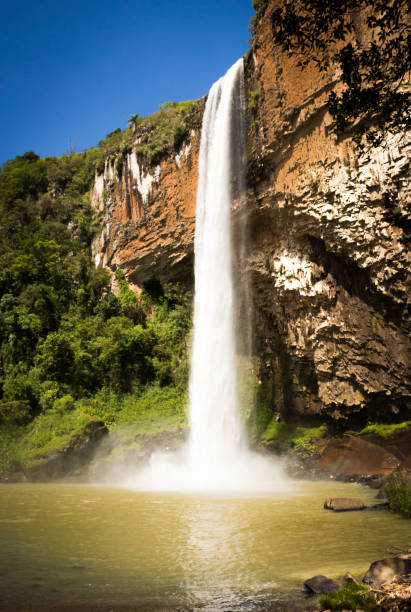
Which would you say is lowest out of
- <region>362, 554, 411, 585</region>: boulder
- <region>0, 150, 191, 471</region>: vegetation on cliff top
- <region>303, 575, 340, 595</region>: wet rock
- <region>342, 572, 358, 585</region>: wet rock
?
<region>303, 575, 340, 595</region>: wet rock

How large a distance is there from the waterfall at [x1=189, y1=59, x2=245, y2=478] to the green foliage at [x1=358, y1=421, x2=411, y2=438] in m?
4.94

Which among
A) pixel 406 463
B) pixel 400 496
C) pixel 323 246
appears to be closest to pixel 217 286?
pixel 323 246

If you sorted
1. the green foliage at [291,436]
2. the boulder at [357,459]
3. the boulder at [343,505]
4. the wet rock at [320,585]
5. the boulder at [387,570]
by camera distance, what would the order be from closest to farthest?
1. the boulder at [387,570]
2. the wet rock at [320,585]
3. the boulder at [343,505]
4. the boulder at [357,459]
5. the green foliage at [291,436]

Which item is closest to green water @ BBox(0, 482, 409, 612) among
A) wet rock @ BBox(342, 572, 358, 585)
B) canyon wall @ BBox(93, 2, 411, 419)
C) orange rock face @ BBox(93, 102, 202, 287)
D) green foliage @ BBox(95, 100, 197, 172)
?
wet rock @ BBox(342, 572, 358, 585)

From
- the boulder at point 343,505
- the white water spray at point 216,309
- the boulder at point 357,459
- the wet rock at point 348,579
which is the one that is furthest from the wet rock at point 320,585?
the white water spray at point 216,309

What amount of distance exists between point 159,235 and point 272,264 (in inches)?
288

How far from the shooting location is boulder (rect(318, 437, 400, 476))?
497 inches

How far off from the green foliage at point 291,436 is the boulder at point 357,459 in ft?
2.69

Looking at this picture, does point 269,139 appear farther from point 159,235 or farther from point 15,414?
point 15,414

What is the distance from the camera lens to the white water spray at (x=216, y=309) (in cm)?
1599

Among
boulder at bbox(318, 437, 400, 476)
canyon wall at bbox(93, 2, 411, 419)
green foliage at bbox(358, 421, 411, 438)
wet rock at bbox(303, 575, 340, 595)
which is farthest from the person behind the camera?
green foliage at bbox(358, 421, 411, 438)

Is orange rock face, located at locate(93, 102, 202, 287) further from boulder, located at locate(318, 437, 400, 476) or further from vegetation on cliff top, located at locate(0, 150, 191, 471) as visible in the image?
boulder, located at locate(318, 437, 400, 476)

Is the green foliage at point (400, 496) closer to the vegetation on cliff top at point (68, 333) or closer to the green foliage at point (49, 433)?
the green foliage at point (49, 433)

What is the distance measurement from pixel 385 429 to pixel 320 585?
10.7 m
